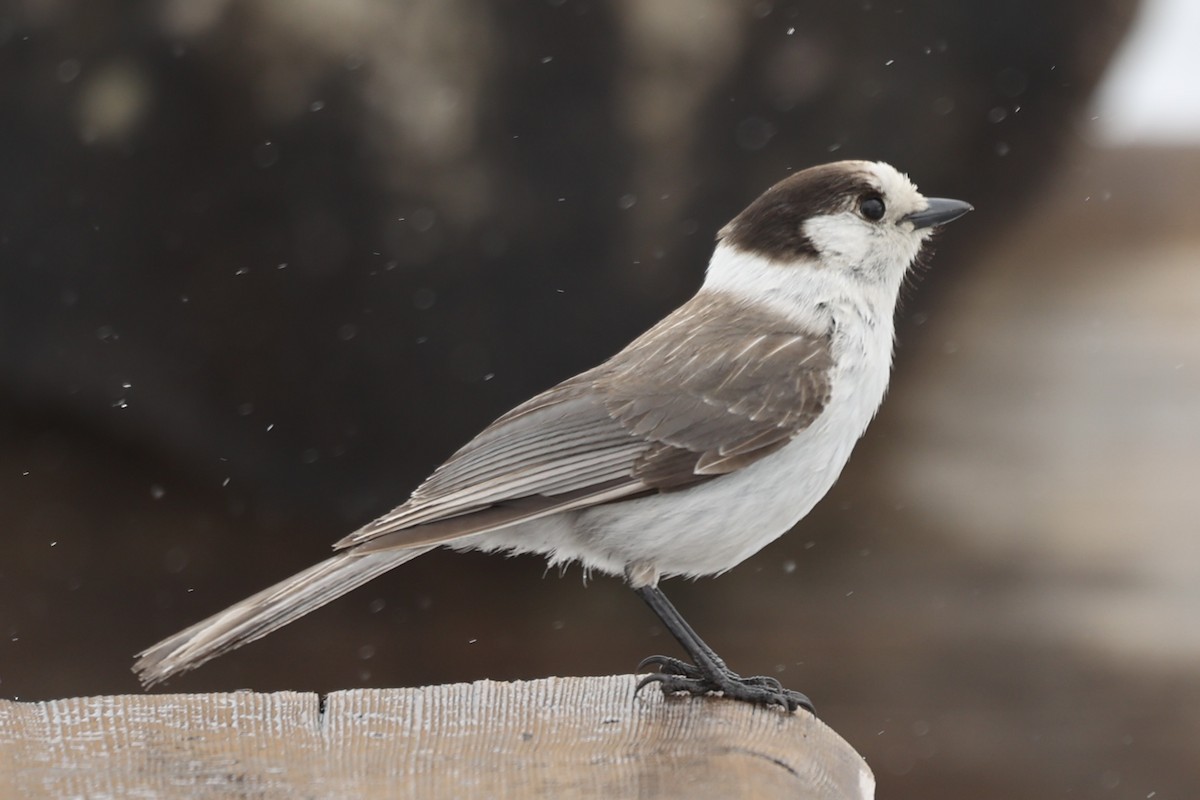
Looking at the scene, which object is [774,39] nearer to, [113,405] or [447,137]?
[447,137]

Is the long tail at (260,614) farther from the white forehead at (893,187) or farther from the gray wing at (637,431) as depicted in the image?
the white forehead at (893,187)

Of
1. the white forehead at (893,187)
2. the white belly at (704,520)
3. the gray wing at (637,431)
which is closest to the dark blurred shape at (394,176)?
the white forehead at (893,187)

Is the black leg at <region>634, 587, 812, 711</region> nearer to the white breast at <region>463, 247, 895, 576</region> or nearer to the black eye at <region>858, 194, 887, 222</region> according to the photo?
the white breast at <region>463, 247, 895, 576</region>

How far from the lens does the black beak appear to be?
3.46 m

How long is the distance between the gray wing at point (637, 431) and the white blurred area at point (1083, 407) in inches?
156

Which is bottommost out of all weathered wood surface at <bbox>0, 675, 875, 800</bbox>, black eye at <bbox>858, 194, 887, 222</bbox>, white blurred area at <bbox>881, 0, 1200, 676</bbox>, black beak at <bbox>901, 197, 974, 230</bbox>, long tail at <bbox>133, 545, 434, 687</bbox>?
white blurred area at <bbox>881, 0, 1200, 676</bbox>

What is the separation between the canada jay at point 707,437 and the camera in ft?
9.95

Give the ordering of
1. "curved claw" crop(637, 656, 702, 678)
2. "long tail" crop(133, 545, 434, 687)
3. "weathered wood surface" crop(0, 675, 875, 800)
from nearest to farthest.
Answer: "weathered wood surface" crop(0, 675, 875, 800)
"long tail" crop(133, 545, 434, 687)
"curved claw" crop(637, 656, 702, 678)

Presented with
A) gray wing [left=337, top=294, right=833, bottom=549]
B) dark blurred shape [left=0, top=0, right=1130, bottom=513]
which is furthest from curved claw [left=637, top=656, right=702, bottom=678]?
dark blurred shape [left=0, top=0, right=1130, bottom=513]

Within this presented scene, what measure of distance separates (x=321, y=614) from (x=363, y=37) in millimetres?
2790

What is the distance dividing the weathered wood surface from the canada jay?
247 millimetres

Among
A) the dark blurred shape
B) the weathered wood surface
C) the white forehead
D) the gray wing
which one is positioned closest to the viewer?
the weathered wood surface

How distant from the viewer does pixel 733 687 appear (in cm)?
308

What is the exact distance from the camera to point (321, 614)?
6.88 metres
